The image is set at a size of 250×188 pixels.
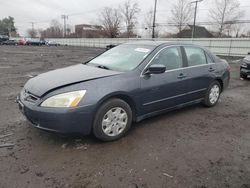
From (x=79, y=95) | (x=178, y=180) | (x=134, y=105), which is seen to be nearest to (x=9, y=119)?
(x=79, y=95)

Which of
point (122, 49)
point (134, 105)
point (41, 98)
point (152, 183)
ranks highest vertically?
point (122, 49)

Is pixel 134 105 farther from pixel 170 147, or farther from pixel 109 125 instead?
pixel 170 147

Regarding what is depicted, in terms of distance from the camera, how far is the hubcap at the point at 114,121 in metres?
3.17

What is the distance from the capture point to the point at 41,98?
2.90m

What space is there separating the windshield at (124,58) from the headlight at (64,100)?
1.01 metres

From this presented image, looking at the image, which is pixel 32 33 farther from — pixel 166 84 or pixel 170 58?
pixel 166 84

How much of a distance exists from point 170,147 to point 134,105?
87cm

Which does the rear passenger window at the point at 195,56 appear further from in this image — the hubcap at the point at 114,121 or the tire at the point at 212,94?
the hubcap at the point at 114,121

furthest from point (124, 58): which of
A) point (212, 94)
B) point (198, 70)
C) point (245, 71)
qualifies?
point (245, 71)

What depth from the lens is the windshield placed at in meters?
3.66

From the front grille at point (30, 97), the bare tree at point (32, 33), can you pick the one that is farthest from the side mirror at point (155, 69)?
the bare tree at point (32, 33)

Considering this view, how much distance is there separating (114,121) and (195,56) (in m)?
2.52

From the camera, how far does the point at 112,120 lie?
127 inches

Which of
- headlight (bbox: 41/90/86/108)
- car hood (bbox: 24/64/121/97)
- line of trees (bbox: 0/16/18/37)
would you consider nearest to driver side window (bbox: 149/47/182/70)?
car hood (bbox: 24/64/121/97)
